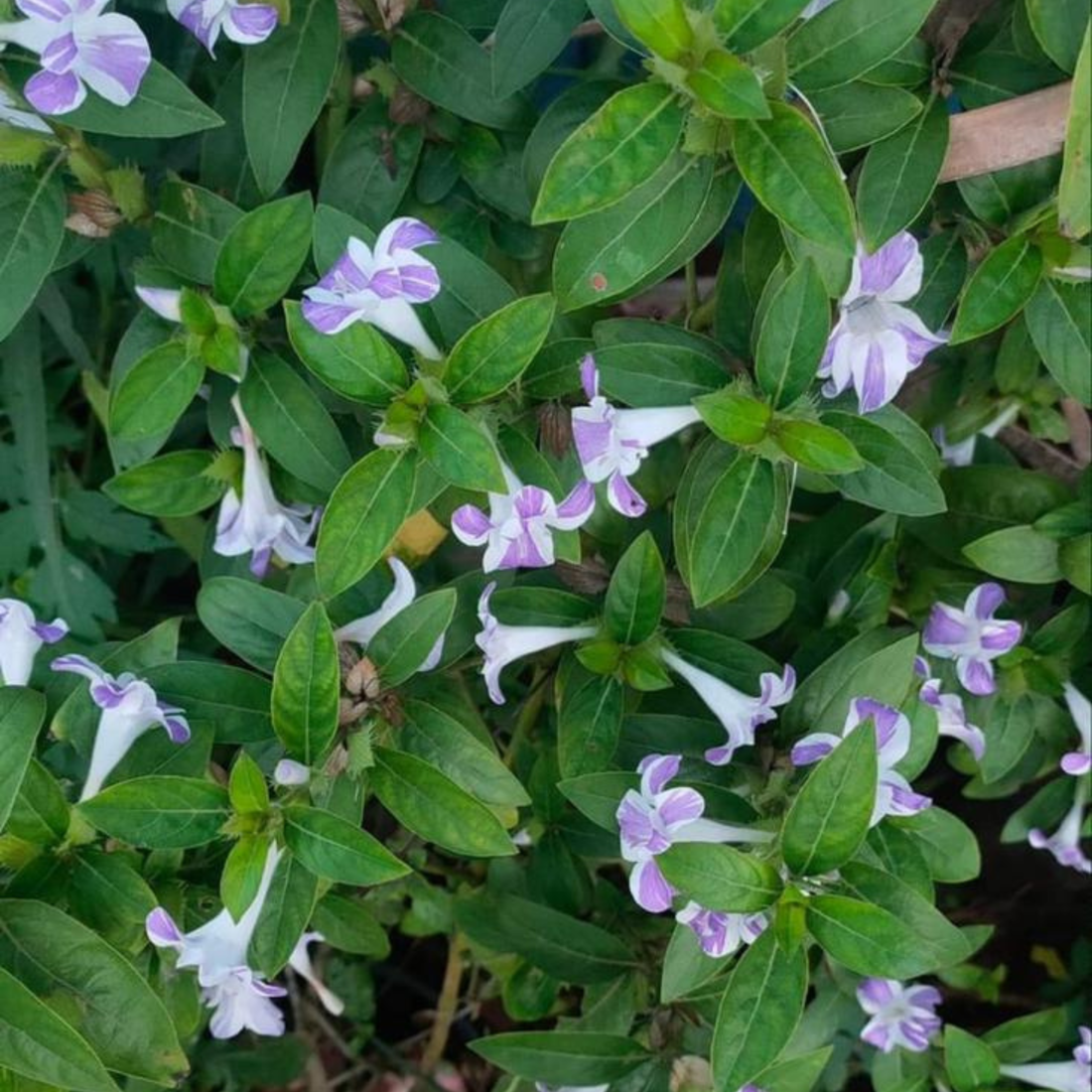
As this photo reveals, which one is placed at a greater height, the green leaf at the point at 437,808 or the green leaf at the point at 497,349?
the green leaf at the point at 497,349

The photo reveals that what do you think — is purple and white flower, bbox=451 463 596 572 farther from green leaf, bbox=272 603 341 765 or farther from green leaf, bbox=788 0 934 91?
green leaf, bbox=788 0 934 91

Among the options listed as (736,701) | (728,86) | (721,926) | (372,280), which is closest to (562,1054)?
(721,926)

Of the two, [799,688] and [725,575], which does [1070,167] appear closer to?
[725,575]

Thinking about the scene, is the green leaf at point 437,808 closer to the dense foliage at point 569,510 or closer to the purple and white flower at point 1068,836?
the dense foliage at point 569,510

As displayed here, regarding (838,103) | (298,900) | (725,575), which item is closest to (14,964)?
(298,900)

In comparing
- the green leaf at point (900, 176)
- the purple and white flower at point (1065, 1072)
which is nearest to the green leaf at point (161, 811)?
the green leaf at point (900, 176)

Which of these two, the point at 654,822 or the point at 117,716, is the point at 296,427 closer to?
the point at 117,716
